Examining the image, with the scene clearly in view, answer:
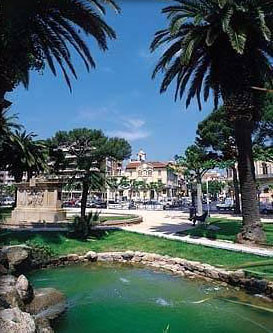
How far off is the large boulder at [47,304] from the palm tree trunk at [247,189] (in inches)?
370

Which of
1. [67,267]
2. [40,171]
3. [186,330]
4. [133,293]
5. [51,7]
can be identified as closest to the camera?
[186,330]

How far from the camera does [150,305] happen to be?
36.0 ft

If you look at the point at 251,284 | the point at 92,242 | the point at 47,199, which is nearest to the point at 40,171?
the point at 47,199

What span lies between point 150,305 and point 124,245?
848 centimetres

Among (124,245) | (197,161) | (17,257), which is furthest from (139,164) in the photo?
(17,257)

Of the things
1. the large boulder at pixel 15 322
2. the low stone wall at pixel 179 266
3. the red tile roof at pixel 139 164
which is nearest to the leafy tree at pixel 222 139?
the low stone wall at pixel 179 266

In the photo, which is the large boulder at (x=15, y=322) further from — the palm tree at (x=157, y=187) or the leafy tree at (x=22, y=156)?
the palm tree at (x=157, y=187)

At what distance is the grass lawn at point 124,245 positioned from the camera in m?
15.1

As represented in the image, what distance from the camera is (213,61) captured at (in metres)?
17.5

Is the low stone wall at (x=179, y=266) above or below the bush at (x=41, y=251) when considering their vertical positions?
below

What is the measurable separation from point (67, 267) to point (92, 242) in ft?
11.6

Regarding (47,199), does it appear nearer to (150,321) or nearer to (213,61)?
(213,61)

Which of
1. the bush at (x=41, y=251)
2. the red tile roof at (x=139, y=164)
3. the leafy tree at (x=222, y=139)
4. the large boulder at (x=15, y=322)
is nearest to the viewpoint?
the large boulder at (x=15, y=322)

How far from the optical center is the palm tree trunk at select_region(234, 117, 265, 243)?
1703 cm
